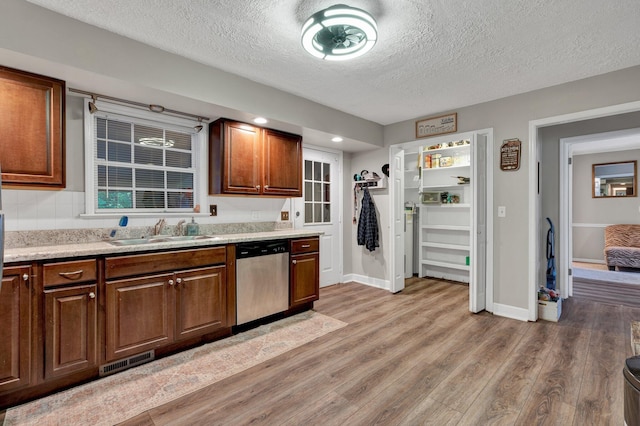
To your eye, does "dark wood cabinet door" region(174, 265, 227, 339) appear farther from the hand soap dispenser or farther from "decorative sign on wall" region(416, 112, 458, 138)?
"decorative sign on wall" region(416, 112, 458, 138)

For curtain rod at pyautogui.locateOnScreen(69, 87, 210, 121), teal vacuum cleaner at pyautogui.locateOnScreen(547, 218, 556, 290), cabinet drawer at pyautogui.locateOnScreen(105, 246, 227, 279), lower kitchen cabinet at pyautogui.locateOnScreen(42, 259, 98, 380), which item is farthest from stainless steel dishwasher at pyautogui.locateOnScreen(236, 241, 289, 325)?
teal vacuum cleaner at pyautogui.locateOnScreen(547, 218, 556, 290)

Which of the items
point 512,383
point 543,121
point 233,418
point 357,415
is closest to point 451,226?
point 543,121

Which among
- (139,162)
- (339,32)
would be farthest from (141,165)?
(339,32)

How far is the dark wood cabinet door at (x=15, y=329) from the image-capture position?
1834 mm

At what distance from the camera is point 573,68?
8.95 ft

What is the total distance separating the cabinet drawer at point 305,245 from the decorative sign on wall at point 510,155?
230 centimetres

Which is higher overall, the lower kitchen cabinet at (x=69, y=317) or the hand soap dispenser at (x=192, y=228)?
the hand soap dispenser at (x=192, y=228)

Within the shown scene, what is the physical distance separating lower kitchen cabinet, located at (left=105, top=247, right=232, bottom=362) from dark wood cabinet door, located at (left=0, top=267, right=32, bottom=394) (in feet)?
1.36

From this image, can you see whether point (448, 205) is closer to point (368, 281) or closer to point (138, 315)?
point (368, 281)

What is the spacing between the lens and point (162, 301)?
2426 mm

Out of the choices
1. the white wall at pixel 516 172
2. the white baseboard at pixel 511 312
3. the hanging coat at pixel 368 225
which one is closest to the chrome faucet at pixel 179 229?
the hanging coat at pixel 368 225

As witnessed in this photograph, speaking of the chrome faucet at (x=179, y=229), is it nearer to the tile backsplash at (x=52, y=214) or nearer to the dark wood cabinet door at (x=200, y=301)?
the tile backsplash at (x=52, y=214)

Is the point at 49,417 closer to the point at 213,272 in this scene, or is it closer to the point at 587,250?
the point at 213,272

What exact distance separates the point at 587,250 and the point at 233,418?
804 cm
